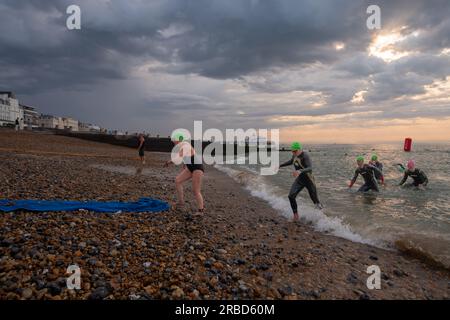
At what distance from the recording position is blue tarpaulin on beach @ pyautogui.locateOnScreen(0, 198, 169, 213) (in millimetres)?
7118

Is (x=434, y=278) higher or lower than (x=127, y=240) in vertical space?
lower

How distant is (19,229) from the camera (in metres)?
5.79

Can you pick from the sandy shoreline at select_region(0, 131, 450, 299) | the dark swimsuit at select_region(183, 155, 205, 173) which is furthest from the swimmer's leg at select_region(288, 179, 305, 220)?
the dark swimsuit at select_region(183, 155, 205, 173)

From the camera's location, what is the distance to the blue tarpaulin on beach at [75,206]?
712 centimetres

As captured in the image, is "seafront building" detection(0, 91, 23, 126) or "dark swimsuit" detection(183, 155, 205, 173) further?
"seafront building" detection(0, 91, 23, 126)

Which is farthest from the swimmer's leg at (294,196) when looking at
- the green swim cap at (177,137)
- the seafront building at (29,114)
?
the seafront building at (29,114)

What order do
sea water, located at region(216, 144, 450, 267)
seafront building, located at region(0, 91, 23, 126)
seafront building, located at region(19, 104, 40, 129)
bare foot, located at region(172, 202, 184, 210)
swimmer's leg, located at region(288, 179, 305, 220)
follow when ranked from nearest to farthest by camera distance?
sea water, located at region(216, 144, 450, 267), bare foot, located at region(172, 202, 184, 210), swimmer's leg, located at region(288, 179, 305, 220), seafront building, located at region(0, 91, 23, 126), seafront building, located at region(19, 104, 40, 129)

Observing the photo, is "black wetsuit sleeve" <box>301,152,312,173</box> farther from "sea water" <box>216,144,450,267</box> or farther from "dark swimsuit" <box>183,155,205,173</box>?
"dark swimsuit" <box>183,155,205,173</box>

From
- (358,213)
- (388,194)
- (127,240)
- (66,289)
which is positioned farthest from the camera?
(388,194)
